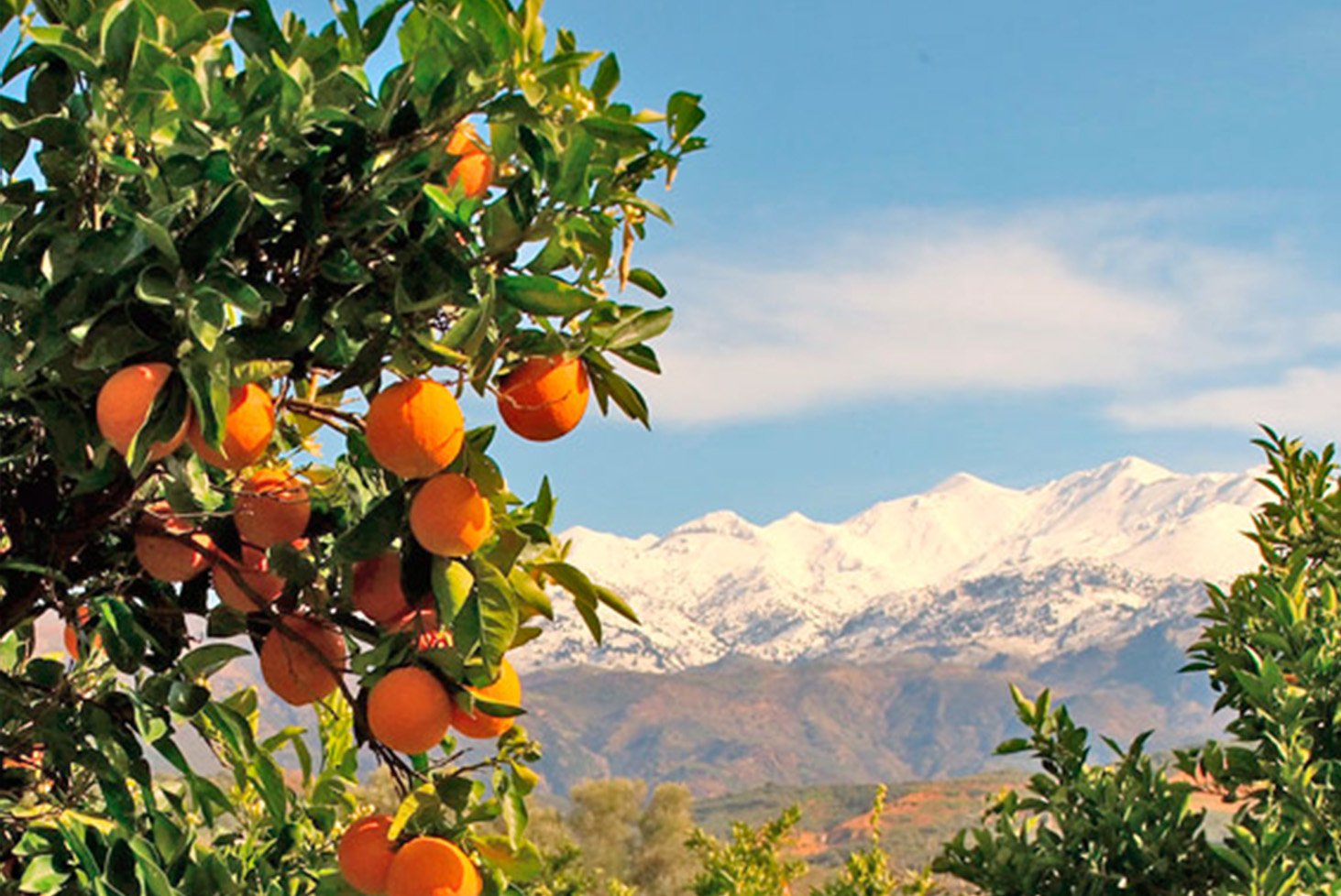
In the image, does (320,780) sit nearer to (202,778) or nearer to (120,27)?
(202,778)

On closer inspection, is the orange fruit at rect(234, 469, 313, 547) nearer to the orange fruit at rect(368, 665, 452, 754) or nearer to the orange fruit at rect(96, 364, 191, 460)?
the orange fruit at rect(368, 665, 452, 754)

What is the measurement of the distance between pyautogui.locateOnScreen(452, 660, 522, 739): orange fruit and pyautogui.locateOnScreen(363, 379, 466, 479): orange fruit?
393 millimetres

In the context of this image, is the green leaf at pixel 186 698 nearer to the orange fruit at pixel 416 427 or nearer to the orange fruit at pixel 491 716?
the orange fruit at pixel 491 716

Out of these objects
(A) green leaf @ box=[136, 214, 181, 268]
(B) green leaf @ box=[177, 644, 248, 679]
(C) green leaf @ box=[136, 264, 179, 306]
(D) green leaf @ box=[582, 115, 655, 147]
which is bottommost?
(B) green leaf @ box=[177, 644, 248, 679]

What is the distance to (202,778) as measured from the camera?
8.41 feet

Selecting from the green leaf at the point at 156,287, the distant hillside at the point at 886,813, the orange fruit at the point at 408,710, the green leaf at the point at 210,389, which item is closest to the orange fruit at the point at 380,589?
the orange fruit at the point at 408,710

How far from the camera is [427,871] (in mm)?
2367

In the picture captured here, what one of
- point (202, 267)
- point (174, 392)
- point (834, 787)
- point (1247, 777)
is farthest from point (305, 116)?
point (834, 787)

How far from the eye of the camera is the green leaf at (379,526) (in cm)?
218

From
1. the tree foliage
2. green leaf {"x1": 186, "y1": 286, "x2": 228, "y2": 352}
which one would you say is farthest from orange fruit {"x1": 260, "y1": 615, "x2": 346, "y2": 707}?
the tree foliage

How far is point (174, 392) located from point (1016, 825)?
4.23m

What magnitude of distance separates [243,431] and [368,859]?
2.53ft

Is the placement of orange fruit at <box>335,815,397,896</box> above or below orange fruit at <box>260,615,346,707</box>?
below

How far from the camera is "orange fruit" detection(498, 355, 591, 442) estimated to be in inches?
84.6
